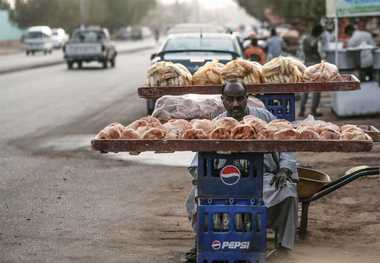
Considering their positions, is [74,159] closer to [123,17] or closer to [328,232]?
[328,232]

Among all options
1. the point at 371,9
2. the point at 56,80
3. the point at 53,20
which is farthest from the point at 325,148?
the point at 53,20

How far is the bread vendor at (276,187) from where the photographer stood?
666 cm

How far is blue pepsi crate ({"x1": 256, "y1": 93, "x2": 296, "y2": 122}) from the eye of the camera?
8.27 m

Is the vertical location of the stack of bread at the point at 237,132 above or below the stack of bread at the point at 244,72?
below

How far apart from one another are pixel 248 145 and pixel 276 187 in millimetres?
963

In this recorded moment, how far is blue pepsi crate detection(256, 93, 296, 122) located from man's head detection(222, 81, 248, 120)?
1.66 m

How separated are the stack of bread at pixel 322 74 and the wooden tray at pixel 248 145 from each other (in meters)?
1.71

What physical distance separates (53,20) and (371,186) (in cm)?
8256

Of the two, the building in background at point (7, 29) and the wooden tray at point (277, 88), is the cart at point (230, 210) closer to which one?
the wooden tray at point (277, 88)

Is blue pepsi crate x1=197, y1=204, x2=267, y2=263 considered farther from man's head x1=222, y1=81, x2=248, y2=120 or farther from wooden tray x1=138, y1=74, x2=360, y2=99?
wooden tray x1=138, y1=74, x2=360, y2=99

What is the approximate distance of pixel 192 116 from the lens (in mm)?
7648

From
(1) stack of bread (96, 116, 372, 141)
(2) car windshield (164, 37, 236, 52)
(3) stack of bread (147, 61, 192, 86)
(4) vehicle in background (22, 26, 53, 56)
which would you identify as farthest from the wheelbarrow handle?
(4) vehicle in background (22, 26, 53, 56)

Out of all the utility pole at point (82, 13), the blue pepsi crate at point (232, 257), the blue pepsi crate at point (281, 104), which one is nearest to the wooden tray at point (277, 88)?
the blue pepsi crate at point (281, 104)

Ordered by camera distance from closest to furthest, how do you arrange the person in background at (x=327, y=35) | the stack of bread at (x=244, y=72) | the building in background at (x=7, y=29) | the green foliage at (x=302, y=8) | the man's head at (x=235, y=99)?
the man's head at (x=235, y=99), the stack of bread at (x=244, y=72), the person in background at (x=327, y=35), the green foliage at (x=302, y=8), the building in background at (x=7, y=29)
